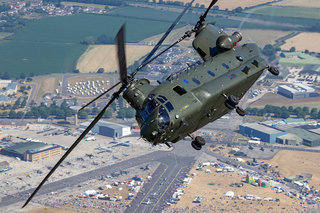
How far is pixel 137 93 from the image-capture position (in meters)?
63.0

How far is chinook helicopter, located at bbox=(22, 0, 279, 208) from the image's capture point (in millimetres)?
55875

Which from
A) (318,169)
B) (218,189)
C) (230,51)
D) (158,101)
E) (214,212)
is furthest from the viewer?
(318,169)

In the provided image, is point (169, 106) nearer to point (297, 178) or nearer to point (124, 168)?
point (297, 178)

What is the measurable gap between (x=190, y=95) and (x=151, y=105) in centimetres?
389

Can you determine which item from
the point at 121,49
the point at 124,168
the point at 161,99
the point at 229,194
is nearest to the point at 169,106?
the point at 161,99

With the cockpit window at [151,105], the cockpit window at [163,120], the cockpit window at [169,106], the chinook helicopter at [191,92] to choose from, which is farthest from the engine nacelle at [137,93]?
the cockpit window at [163,120]

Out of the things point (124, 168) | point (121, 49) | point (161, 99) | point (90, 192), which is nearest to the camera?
point (121, 49)

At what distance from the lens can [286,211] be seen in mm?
158875

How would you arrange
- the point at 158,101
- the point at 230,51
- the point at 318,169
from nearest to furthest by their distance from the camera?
the point at 158,101 < the point at 230,51 < the point at 318,169

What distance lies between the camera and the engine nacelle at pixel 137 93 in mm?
62562

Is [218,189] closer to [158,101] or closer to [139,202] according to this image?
[139,202]

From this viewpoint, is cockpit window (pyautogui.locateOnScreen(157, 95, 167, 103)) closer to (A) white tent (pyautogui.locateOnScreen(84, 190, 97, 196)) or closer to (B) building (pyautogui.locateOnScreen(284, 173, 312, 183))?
(A) white tent (pyautogui.locateOnScreen(84, 190, 97, 196))

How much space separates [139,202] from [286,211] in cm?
3889

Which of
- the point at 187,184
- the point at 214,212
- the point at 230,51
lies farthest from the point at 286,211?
the point at 230,51
